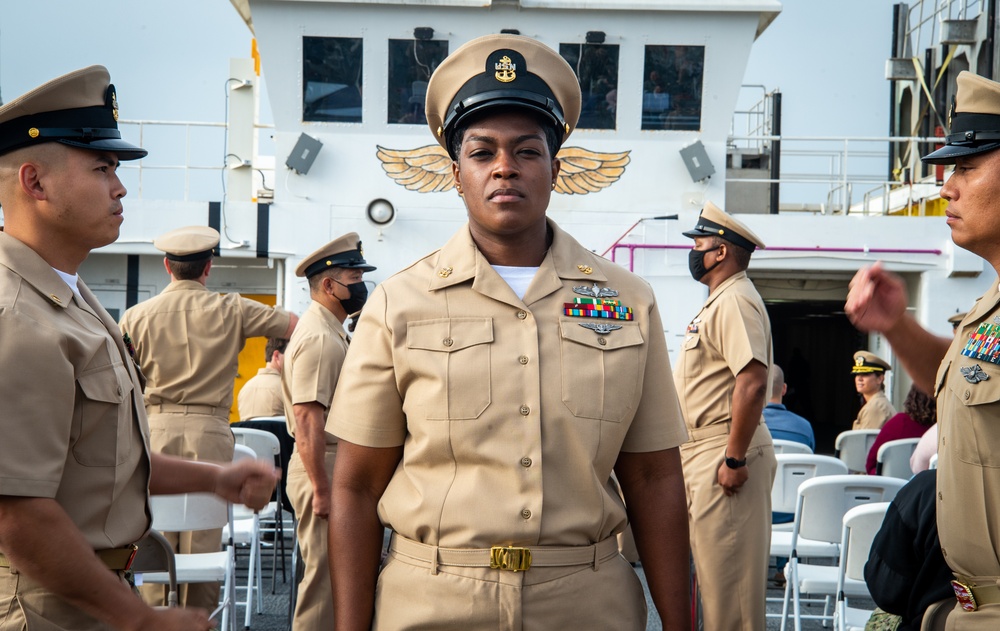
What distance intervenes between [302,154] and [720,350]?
27.8 ft

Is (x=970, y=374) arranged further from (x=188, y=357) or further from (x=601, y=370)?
(x=188, y=357)

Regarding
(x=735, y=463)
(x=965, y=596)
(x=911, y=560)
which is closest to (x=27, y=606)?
(x=965, y=596)

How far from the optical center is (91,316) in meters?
2.17

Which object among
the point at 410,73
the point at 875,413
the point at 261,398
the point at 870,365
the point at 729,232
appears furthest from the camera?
the point at 410,73

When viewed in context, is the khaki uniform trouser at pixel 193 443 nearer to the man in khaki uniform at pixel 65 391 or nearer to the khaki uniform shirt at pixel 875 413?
the man in khaki uniform at pixel 65 391

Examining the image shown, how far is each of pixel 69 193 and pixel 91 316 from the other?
0.27 meters

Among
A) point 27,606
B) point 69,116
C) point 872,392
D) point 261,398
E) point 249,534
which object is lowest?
point 249,534

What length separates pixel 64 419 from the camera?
6.32 ft

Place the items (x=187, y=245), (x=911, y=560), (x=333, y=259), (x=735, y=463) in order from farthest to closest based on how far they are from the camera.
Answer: (x=187, y=245)
(x=333, y=259)
(x=735, y=463)
(x=911, y=560)

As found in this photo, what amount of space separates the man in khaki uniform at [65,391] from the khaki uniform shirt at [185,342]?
344 cm

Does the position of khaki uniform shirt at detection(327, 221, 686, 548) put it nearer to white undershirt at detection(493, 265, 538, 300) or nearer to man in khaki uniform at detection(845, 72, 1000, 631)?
white undershirt at detection(493, 265, 538, 300)

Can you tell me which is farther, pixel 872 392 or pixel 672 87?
pixel 672 87

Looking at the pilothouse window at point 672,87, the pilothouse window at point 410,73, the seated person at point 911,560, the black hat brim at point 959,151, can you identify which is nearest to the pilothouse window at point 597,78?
the pilothouse window at point 672,87

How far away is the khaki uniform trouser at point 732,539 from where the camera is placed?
181 inches
